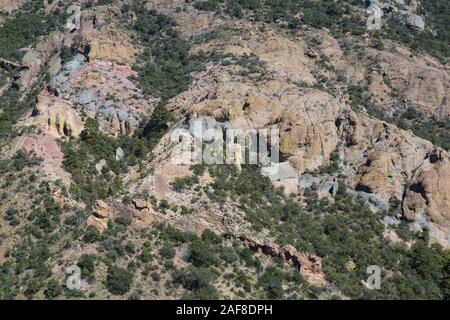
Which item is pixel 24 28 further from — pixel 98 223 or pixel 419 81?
pixel 419 81

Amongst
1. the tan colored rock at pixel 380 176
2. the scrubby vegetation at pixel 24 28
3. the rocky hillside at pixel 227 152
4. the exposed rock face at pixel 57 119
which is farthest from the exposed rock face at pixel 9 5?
the tan colored rock at pixel 380 176

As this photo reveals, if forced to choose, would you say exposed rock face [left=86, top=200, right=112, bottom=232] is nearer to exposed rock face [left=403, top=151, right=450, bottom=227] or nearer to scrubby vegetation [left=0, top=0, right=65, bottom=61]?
exposed rock face [left=403, top=151, right=450, bottom=227]

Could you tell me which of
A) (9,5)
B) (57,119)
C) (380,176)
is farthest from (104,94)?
(9,5)

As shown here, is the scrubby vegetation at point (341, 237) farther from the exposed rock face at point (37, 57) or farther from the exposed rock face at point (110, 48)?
the exposed rock face at point (37, 57)

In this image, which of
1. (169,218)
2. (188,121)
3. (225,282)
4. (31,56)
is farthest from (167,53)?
(225,282)

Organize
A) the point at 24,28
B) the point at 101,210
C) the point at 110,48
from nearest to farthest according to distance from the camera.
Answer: the point at 101,210, the point at 110,48, the point at 24,28

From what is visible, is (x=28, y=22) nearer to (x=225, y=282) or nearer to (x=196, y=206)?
(x=196, y=206)

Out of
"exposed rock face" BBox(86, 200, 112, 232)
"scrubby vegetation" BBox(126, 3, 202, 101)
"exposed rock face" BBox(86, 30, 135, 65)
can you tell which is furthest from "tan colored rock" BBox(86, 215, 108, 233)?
"exposed rock face" BBox(86, 30, 135, 65)
